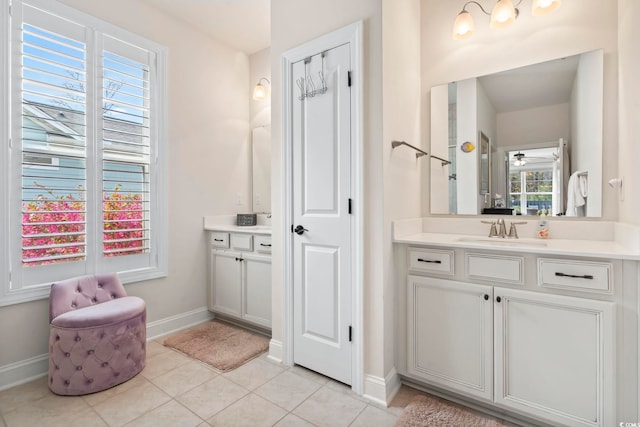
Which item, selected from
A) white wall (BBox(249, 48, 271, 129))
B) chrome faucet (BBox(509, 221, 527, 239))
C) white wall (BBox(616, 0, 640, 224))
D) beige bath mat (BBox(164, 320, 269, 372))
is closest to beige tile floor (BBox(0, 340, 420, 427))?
beige bath mat (BBox(164, 320, 269, 372))

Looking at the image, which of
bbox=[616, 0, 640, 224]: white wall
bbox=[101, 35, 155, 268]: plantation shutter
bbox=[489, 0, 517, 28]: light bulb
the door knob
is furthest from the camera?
bbox=[101, 35, 155, 268]: plantation shutter

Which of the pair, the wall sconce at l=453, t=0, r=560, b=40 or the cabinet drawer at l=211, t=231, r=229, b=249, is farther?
the cabinet drawer at l=211, t=231, r=229, b=249

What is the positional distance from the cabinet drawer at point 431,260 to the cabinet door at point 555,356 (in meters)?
0.27

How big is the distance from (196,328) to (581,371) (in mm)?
2866

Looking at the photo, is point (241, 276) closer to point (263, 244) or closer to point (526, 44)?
point (263, 244)

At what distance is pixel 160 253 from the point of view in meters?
2.81

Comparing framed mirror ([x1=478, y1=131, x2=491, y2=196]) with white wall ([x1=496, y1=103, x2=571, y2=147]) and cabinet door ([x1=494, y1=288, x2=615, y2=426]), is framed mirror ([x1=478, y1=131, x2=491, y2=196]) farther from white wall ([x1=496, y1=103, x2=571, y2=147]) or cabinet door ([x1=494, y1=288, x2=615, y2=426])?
cabinet door ([x1=494, y1=288, x2=615, y2=426])

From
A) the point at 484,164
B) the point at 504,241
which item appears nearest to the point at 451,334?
the point at 504,241

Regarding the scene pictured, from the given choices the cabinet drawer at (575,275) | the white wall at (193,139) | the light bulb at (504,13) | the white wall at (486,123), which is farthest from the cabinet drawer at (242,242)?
the light bulb at (504,13)

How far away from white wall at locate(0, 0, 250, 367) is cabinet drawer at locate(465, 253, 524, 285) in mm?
2500

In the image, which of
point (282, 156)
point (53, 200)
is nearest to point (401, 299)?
point (282, 156)

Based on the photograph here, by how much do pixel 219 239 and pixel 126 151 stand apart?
1.11m

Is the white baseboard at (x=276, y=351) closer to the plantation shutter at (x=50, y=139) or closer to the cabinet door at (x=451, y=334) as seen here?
the cabinet door at (x=451, y=334)

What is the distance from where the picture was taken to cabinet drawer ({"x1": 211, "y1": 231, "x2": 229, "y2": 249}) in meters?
3.01
